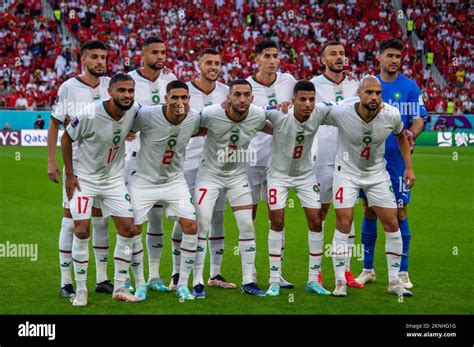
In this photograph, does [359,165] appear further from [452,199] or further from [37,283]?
[452,199]

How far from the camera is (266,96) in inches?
368

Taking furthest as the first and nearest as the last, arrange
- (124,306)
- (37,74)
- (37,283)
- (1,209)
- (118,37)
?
(118,37), (37,74), (1,209), (37,283), (124,306)

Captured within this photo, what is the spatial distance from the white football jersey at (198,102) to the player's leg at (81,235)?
5.66ft

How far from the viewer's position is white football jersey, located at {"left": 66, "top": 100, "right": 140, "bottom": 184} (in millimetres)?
7957

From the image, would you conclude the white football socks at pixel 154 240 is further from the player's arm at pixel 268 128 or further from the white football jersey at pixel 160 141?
the player's arm at pixel 268 128

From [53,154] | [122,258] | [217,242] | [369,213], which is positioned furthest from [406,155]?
[53,154]

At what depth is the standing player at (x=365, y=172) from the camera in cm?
847

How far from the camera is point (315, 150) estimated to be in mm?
9539

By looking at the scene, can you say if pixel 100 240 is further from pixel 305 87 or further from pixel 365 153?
pixel 365 153

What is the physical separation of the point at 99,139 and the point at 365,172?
2.97 meters

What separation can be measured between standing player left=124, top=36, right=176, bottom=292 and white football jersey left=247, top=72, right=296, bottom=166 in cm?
110

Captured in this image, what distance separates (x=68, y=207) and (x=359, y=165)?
325 centimetres
